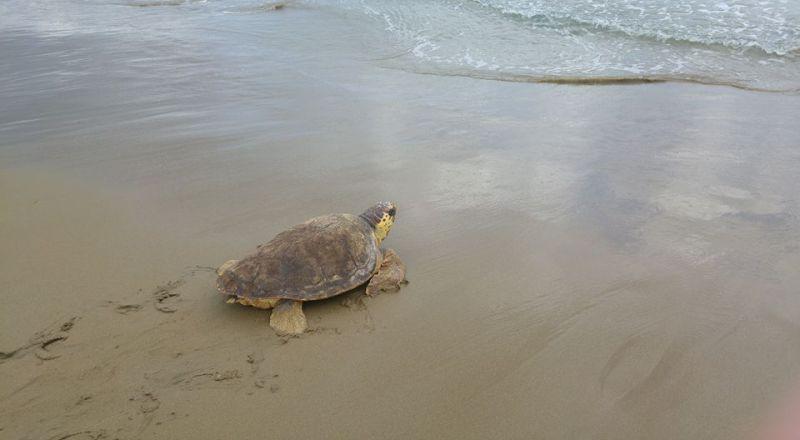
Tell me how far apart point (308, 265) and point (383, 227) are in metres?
0.80

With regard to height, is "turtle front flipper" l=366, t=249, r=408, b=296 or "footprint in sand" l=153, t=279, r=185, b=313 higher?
"turtle front flipper" l=366, t=249, r=408, b=296

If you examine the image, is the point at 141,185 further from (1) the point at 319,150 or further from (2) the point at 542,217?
(2) the point at 542,217

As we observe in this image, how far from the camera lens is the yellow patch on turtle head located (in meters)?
4.09

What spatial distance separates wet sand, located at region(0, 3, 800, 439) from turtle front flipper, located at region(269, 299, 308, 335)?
0.23 ft

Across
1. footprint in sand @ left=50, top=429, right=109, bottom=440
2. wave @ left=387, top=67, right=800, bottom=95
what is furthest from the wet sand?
wave @ left=387, top=67, right=800, bottom=95

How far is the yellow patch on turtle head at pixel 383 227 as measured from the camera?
161 inches

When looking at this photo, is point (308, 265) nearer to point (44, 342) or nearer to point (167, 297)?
point (167, 297)

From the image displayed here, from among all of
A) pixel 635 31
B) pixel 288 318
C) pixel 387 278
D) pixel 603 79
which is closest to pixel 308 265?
pixel 288 318

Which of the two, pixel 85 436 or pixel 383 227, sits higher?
pixel 383 227

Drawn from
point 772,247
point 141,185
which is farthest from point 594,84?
point 141,185

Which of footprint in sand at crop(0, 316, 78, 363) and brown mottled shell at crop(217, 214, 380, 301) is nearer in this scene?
footprint in sand at crop(0, 316, 78, 363)

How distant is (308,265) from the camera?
3498 millimetres

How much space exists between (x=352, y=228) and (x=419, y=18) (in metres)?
8.61

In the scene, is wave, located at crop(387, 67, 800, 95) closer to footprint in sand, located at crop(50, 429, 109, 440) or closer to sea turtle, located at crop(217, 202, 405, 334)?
sea turtle, located at crop(217, 202, 405, 334)
